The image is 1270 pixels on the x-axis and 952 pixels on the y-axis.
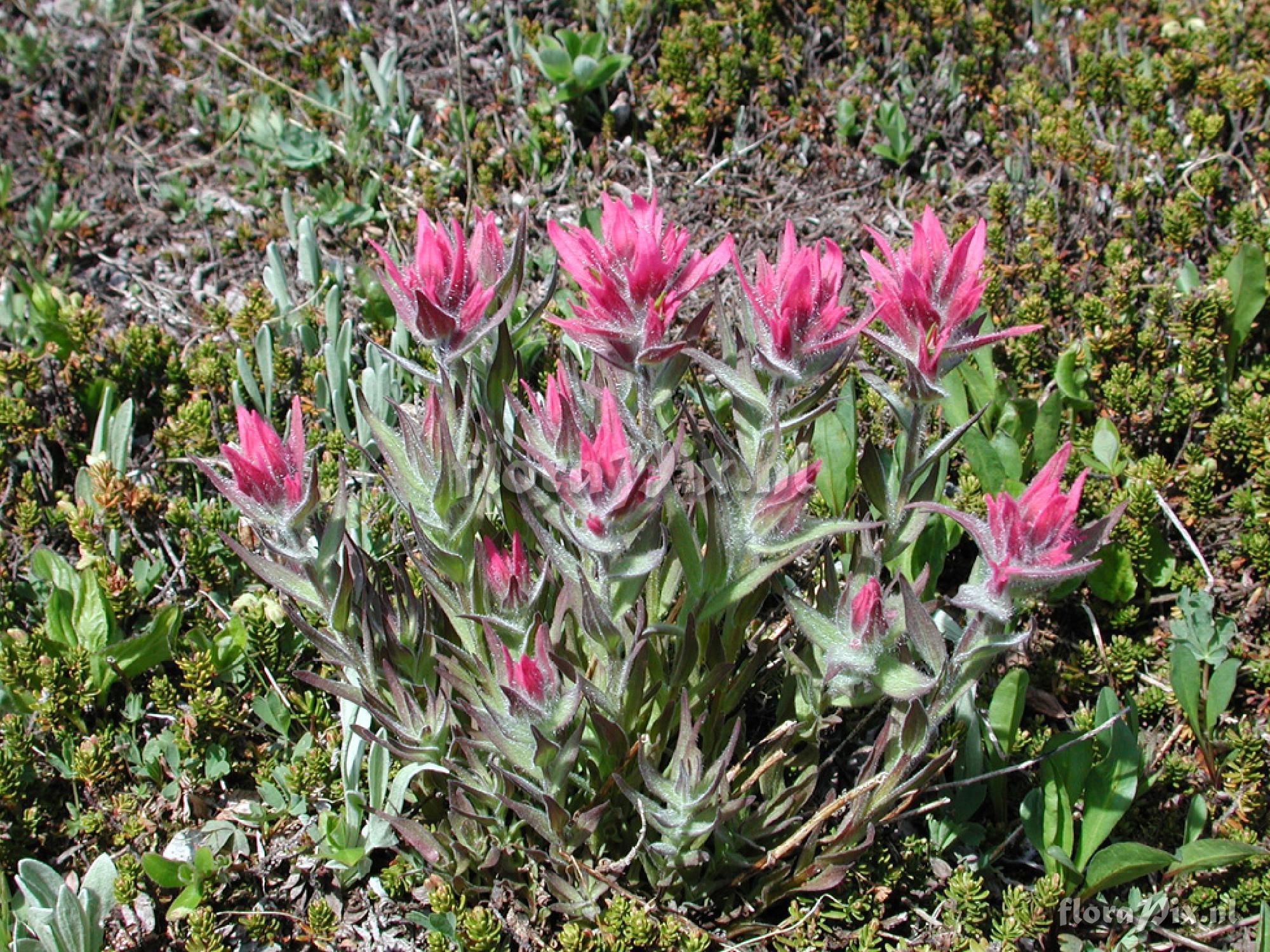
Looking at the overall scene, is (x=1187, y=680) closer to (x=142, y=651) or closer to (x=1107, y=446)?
(x=1107, y=446)

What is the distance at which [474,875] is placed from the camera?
261cm

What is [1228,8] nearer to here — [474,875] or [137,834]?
[474,875]

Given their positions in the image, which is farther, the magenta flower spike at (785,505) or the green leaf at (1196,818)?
the green leaf at (1196,818)

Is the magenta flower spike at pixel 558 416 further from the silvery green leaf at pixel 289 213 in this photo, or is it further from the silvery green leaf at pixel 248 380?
the silvery green leaf at pixel 289 213

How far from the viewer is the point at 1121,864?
7.89 ft

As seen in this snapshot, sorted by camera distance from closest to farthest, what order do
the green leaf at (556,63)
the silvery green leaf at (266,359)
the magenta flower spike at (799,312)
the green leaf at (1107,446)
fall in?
1. the magenta flower spike at (799,312)
2. the green leaf at (1107,446)
3. the silvery green leaf at (266,359)
4. the green leaf at (556,63)

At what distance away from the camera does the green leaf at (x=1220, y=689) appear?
267cm

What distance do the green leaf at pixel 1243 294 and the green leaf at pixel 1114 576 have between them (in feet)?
2.91

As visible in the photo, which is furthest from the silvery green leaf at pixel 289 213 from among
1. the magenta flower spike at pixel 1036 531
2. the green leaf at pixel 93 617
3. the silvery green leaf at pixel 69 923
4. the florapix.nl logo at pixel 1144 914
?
the florapix.nl logo at pixel 1144 914

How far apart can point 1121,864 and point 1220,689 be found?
582 millimetres

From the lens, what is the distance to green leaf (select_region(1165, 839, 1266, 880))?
7.89 ft

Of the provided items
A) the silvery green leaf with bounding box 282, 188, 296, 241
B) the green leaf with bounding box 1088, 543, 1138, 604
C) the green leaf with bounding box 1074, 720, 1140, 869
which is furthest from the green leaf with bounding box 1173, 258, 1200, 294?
A: the silvery green leaf with bounding box 282, 188, 296, 241

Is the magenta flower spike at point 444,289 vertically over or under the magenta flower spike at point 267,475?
over

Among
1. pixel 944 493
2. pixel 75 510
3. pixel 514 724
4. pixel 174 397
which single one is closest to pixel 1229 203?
pixel 944 493
